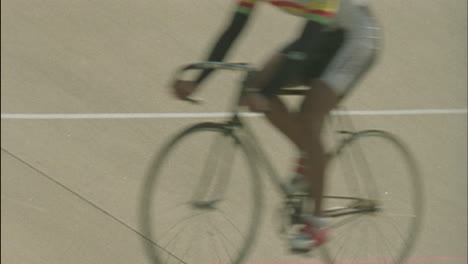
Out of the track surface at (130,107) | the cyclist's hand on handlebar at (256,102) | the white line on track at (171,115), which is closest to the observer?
the cyclist's hand on handlebar at (256,102)

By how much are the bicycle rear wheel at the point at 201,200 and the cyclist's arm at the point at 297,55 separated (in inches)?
16.9

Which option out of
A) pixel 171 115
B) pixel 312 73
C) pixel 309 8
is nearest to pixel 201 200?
pixel 312 73

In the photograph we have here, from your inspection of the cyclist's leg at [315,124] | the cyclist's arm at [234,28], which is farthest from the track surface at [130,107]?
the cyclist's arm at [234,28]

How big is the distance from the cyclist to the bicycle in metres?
0.10

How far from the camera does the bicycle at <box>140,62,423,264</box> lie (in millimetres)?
4551

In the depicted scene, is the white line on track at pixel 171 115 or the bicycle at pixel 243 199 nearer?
the bicycle at pixel 243 199

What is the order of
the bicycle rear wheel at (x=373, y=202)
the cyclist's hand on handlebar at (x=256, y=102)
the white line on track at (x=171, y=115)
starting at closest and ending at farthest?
the cyclist's hand on handlebar at (x=256, y=102), the bicycle rear wheel at (x=373, y=202), the white line on track at (x=171, y=115)

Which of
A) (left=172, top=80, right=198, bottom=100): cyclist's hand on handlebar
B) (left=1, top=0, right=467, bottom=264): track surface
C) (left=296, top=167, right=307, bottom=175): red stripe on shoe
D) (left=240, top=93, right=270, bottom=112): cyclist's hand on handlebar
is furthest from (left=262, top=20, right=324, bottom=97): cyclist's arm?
(left=1, top=0, right=467, bottom=264): track surface

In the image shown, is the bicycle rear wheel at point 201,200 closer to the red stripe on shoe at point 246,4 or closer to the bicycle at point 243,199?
the bicycle at point 243,199

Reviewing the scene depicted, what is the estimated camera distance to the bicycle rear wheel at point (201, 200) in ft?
14.9

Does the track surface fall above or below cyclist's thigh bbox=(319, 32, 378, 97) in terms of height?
below

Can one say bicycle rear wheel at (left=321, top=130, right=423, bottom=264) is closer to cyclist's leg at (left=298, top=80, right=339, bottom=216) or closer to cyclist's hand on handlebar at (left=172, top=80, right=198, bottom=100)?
cyclist's leg at (left=298, top=80, right=339, bottom=216)

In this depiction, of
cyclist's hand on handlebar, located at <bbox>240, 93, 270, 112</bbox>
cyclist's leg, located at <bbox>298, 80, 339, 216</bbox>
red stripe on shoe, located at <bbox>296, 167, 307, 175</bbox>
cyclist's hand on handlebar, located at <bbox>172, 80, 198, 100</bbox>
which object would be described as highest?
cyclist's hand on handlebar, located at <bbox>240, 93, 270, 112</bbox>

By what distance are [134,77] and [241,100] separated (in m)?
3.37
